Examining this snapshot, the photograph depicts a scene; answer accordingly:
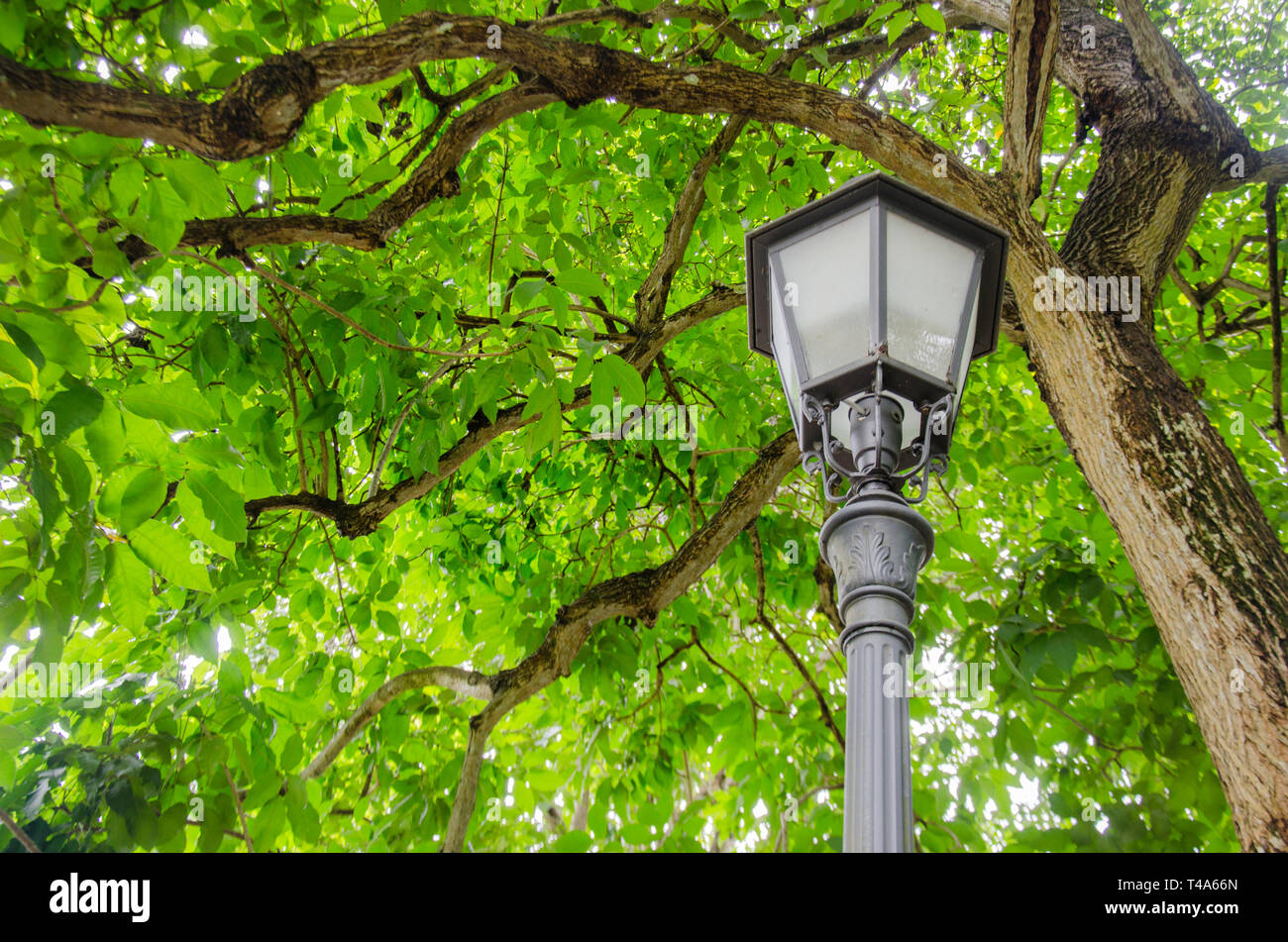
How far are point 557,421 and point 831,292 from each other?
4.29 ft

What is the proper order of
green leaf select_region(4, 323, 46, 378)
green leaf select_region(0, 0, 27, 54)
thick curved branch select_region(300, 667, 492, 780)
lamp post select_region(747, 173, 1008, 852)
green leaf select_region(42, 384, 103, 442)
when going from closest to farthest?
lamp post select_region(747, 173, 1008, 852) → green leaf select_region(4, 323, 46, 378) → green leaf select_region(42, 384, 103, 442) → green leaf select_region(0, 0, 27, 54) → thick curved branch select_region(300, 667, 492, 780)

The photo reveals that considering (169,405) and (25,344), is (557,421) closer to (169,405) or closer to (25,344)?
(169,405)

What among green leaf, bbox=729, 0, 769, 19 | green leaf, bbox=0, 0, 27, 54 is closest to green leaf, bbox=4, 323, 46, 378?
green leaf, bbox=0, 0, 27, 54

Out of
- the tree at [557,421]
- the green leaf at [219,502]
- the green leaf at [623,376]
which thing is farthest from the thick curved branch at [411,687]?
the green leaf at [219,502]

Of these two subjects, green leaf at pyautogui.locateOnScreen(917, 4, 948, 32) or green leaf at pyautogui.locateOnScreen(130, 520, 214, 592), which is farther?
green leaf at pyautogui.locateOnScreen(917, 4, 948, 32)

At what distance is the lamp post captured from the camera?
5.52 ft

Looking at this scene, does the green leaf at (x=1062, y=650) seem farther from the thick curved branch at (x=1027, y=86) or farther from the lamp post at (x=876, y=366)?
the thick curved branch at (x=1027, y=86)

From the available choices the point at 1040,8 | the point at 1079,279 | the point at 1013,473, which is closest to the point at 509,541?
the point at 1013,473

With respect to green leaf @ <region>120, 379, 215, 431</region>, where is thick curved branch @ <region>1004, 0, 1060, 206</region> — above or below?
above

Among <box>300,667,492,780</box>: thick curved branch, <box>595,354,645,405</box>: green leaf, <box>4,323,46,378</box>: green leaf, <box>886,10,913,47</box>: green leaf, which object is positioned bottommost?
<box>300,667,492,780</box>: thick curved branch

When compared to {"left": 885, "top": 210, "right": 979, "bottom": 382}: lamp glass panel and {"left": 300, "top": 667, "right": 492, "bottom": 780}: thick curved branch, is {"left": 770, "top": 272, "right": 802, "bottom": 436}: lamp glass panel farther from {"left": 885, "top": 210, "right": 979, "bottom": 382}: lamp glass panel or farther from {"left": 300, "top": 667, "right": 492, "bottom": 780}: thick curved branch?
{"left": 300, "top": 667, "right": 492, "bottom": 780}: thick curved branch

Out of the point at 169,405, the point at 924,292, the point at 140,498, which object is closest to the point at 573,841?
the point at 140,498

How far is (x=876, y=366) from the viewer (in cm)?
191

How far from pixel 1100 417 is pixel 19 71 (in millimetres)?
3284
